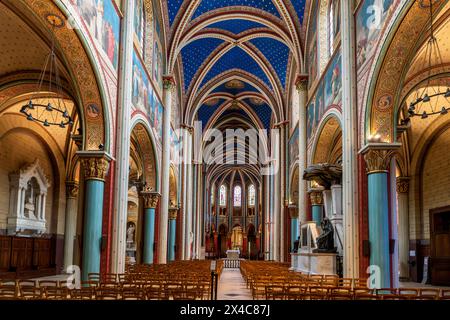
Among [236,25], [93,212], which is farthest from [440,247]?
[236,25]

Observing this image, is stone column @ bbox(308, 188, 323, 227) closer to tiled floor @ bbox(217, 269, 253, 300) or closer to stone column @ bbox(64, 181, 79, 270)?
tiled floor @ bbox(217, 269, 253, 300)

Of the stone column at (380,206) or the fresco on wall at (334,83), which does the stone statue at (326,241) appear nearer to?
the stone column at (380,206)

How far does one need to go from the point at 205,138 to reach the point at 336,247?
94.3 ft

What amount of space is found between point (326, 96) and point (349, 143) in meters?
5.20

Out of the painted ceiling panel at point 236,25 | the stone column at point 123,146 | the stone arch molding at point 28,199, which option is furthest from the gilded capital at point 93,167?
the painted ceiling panel at point 236,25

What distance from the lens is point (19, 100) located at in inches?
787

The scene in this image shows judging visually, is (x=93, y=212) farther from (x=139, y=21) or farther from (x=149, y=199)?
(x=149, y=199)

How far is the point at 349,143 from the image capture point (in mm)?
15039

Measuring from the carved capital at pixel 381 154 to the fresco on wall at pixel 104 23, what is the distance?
27.9 feet

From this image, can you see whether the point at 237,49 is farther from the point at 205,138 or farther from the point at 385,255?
the point at 385,255

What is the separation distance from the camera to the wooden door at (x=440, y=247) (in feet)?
65.1

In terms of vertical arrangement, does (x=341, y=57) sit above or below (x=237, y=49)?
below

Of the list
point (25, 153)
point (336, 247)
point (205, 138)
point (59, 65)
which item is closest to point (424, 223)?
point (336, 247)
